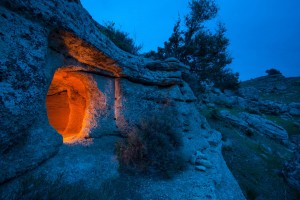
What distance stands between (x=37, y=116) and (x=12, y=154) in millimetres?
815

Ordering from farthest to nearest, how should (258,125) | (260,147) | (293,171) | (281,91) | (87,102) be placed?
(281,91), (258,125), (260,147), (293,171), (87,102)

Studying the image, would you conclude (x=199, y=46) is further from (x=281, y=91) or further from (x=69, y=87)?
(x=281, y=91)

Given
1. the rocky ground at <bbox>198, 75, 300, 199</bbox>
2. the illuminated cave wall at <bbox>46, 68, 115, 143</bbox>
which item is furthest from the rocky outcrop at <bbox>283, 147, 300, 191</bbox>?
the illuminated cave wall at <bbox>46, 68, 115, 143</bbox>

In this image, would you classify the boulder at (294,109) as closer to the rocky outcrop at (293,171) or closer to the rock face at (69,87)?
the rocky outcrop at (293,171)

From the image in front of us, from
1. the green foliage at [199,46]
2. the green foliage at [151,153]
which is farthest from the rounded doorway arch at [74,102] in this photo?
the green foliage at [199,46]

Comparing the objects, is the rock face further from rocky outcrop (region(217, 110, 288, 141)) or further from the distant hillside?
the distant hillside

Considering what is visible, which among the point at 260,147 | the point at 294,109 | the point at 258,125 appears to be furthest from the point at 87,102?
the point at 294,109

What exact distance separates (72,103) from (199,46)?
1018cm

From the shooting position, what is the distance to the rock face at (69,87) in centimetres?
286

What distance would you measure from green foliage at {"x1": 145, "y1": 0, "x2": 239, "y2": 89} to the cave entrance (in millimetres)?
7424

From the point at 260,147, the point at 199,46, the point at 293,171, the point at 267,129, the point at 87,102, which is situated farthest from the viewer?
the point at 267,129

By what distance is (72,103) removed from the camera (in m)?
6.45

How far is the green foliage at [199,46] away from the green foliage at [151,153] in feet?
29.7

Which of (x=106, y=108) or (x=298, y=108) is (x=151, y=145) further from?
(x=298, y=108)
